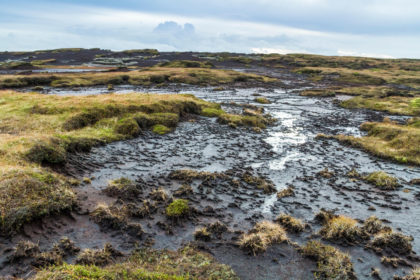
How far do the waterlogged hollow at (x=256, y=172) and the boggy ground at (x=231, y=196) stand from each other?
0.08 meters

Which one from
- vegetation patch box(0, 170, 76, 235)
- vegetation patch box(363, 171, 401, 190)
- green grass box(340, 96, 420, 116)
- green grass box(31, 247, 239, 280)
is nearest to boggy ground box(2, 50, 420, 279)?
vegetation patch box(363, 171, 401, 190)

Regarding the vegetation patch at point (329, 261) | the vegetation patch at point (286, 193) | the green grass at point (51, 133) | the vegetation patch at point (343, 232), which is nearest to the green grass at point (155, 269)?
the vegetation patch at point (329, 261)

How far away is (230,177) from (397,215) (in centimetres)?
1185

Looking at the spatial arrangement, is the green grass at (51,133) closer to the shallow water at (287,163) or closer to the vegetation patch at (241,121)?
the shallow water at (287,163)

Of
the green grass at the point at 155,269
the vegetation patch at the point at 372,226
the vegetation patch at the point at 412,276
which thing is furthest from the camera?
the vegetation patch at the point at 372,226

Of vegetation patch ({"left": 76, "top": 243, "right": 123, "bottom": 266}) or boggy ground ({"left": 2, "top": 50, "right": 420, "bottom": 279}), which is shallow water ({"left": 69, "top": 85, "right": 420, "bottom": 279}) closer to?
boggy ground ({"left": 2, "top": 50, "right": 420, "bottom": 279})

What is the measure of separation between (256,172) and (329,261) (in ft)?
38.7

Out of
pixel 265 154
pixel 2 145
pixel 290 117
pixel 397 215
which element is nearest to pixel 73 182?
pixel 2 145

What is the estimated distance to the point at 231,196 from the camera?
20.0 m

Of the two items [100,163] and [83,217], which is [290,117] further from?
[83,217]

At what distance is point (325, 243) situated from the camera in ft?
49.6

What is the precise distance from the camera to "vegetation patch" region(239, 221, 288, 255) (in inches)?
555

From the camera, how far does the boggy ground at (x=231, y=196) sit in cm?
1380

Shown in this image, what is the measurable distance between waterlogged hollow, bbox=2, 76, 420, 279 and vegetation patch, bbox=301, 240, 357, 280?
434 millimetres
